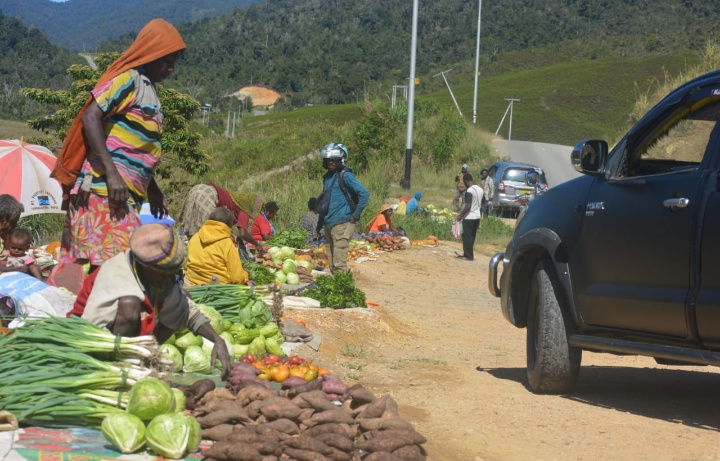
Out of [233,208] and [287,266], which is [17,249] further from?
[233,208]

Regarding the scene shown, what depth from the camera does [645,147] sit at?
676 centimetres

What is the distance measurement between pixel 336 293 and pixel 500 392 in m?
3.85

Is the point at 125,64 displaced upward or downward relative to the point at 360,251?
upward

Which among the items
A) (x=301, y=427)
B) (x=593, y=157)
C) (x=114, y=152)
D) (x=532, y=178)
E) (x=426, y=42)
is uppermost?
(x=426, y=42)

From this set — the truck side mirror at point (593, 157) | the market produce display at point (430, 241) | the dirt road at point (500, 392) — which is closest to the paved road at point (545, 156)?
the market produce display at point (430, 241)

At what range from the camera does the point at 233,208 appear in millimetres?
13414

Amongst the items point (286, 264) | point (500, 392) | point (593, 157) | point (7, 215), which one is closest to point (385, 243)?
point (286, 264)

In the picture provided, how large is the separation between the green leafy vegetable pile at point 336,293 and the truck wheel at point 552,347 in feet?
12.7

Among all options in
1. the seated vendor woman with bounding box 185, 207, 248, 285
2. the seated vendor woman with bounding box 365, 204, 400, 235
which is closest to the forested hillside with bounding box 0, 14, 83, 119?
the seated vendor woman with bounding box 365, 204, 400, 235

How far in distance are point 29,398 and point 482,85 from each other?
10260 centimetres

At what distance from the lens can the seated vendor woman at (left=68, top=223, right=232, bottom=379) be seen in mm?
5324

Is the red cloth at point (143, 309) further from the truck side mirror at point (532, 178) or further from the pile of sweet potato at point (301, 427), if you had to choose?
the truck side mirror at point (532, 178)

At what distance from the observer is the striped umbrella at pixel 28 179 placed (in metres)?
13.4

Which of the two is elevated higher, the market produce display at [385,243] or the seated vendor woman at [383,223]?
the seated vendor woman at [383,223]
